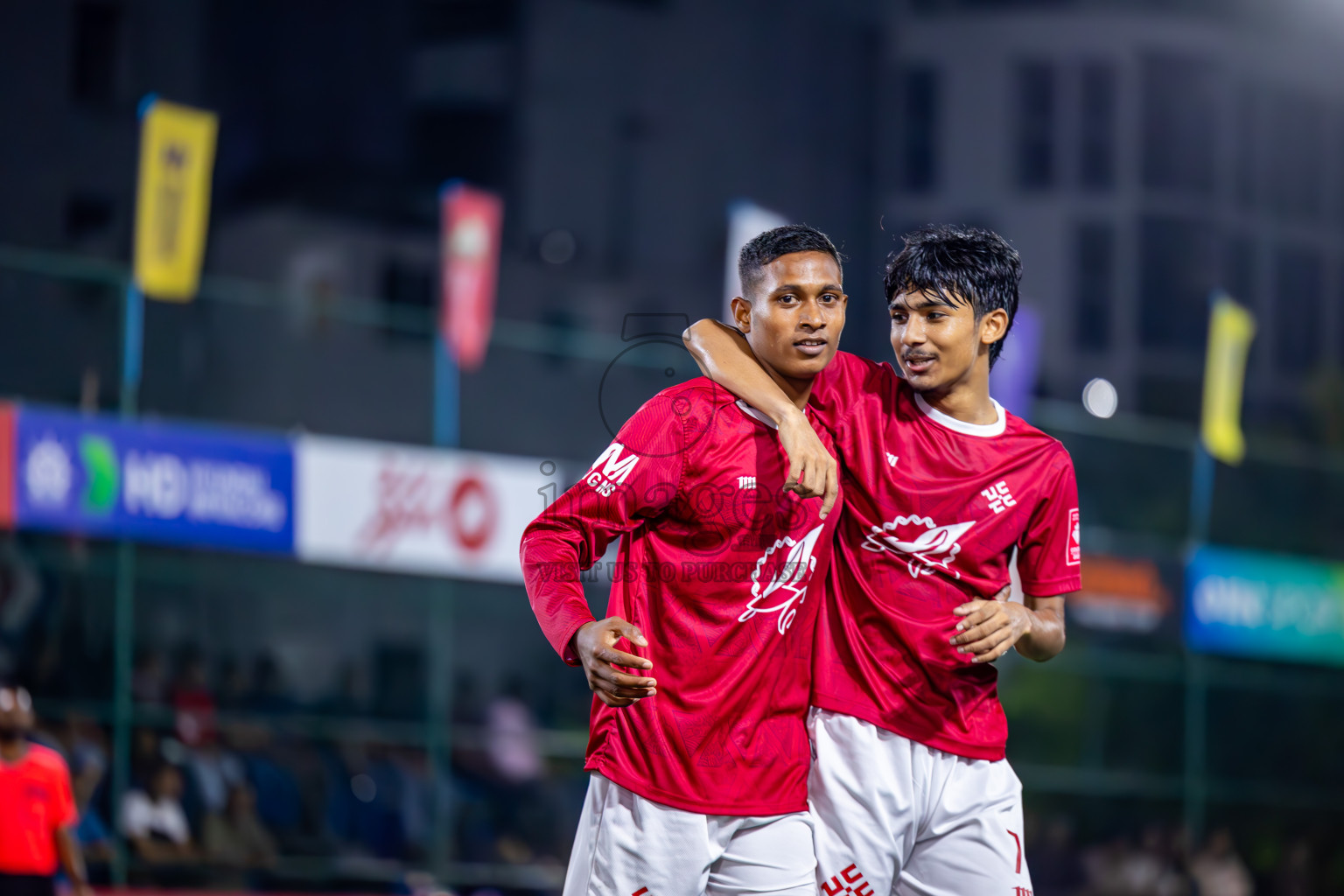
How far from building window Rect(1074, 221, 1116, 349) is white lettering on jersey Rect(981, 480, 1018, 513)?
1606cm

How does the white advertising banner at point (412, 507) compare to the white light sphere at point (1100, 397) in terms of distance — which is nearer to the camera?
the white advertising banner at point (412, 507)

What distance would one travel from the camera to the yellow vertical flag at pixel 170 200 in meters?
11.5

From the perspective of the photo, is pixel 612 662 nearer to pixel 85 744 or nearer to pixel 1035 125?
pixel 85 744

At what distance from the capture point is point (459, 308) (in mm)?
13359

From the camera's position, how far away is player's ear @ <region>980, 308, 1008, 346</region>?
3889mm

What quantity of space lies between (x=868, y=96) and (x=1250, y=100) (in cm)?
618

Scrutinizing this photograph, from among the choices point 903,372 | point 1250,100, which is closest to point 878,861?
point 903,372

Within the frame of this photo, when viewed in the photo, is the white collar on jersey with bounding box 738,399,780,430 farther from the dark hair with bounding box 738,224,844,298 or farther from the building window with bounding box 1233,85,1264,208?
the building window with bounding box 1233,85,1264,208

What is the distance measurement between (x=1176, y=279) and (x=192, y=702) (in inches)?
566

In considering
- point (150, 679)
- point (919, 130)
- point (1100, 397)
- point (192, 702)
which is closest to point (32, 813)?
point (150, 679)

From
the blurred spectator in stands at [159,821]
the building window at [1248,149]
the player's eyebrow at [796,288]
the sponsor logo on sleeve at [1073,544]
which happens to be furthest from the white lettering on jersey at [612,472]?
the building window at [1248,149]

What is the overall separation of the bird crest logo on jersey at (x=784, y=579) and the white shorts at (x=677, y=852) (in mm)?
434

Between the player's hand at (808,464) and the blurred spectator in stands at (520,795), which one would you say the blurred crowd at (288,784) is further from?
the player's hand at (808,464)

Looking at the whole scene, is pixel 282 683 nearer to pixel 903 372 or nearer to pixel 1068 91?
pixel 903 372
